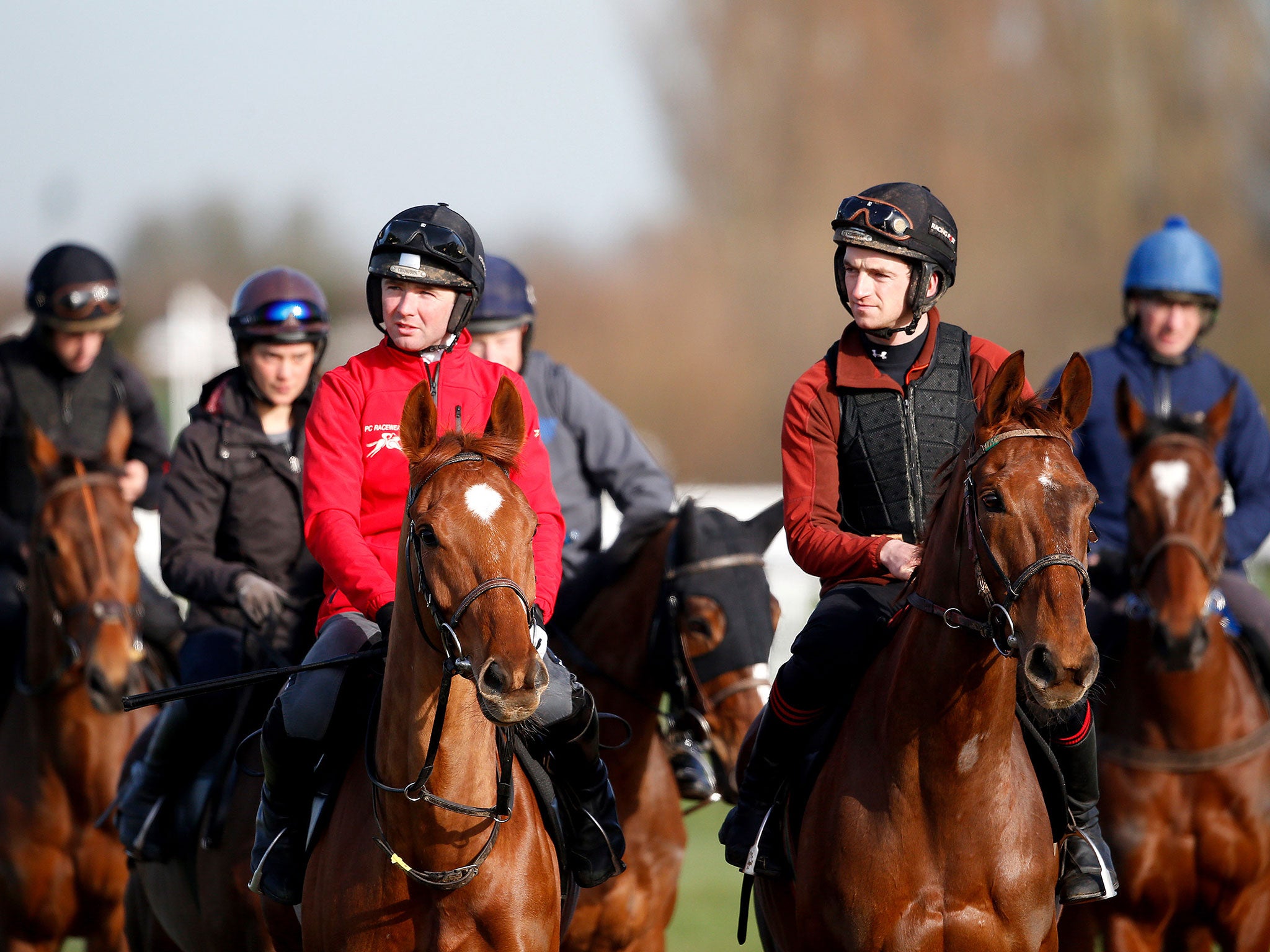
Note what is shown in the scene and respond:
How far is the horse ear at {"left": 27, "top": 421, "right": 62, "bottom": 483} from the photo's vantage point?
23.3ft

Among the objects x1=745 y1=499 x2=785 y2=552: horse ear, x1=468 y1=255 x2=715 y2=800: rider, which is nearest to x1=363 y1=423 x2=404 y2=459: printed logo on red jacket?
x1=745 y1=499 x2=785 y2=552: horse ear

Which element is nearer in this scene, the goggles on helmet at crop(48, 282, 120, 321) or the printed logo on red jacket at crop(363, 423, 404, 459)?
the printed logo on red jacket at crop(363, 423, 404, 459)

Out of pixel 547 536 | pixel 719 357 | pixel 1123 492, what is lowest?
pixel 719 357

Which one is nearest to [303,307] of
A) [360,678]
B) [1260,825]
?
[360,678]

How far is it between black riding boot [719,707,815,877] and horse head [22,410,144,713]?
3271 mm

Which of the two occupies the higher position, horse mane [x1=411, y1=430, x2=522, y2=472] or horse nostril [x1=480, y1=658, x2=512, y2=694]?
horse mane [x1=411, y1=430, x2=522, y2=472]

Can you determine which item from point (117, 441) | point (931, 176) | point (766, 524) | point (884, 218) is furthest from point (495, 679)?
point (931, 176)

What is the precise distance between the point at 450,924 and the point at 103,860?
340 cm

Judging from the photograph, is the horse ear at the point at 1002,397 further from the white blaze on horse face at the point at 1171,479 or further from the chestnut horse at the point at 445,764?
the white blaze on horse face at the point at 1171,479

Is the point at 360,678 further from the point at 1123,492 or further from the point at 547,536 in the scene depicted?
the point at 1123,492

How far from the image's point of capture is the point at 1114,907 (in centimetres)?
618

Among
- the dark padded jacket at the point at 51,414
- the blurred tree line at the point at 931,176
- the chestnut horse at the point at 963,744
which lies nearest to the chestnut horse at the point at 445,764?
the chestnut horse at the point at 963,744

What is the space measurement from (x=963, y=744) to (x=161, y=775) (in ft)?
10.8

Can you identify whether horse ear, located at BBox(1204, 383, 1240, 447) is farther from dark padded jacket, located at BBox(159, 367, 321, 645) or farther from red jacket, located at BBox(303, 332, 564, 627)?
dark padded jacket, located at BBox(159, 367, 321, 645)
